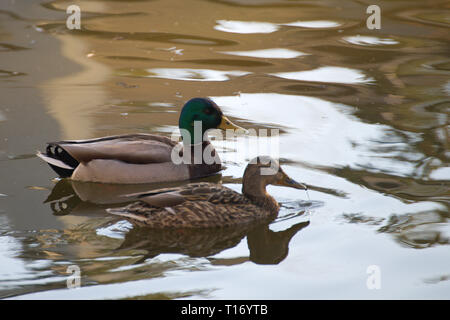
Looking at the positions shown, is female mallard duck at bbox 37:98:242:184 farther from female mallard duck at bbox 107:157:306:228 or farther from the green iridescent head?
female mallard duck at bbox 107:157:306:228

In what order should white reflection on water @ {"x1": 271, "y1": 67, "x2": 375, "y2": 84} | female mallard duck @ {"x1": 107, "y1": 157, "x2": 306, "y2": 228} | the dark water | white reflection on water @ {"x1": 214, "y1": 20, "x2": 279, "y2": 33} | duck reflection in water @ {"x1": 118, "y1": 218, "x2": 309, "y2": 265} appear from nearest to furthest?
the dark water, duck reflection in water @ {"x1": 118, "y1": 218, "x2": 309, "y2": 265}, female mallard duck @ {"x1": 107, "y1": 157, "x2": 306, "y2": 228}, white reflection on water @ {"x1": 271, "y1": 67, "x2": 375, "y2": 84}, white reflection on water @ {"x1": 214, "y1": 20, "x2": 279, "y2": 33}

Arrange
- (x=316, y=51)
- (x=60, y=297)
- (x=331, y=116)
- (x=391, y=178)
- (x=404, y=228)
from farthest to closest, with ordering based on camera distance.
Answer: (x=316, y=51) < (x=331, y=116) < (x=391, y=178) < (x=404, y=228) < (x=60, y=297)

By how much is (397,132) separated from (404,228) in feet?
8.12

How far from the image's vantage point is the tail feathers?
7254 mm

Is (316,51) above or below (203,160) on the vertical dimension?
above

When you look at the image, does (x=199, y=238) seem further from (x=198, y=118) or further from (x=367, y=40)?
(x=367, y=40)

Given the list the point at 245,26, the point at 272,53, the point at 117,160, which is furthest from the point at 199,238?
the point at 245,26

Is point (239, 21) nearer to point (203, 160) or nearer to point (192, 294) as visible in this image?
point (203, 160)

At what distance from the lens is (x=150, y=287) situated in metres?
5.12

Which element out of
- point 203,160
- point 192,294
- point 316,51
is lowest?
point 192,294

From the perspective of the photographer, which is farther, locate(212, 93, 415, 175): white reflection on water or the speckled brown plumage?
locate(212, 93, 415, 175): white reflection on water

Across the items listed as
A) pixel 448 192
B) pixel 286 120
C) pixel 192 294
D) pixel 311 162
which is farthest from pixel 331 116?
pixel 192 294

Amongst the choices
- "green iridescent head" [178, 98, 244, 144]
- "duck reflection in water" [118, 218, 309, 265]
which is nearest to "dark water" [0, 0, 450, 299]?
"duck reflection in water" [118, 218, 309, 265]

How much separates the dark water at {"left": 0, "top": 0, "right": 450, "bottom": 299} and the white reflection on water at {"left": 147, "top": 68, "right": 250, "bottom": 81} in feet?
0.08
